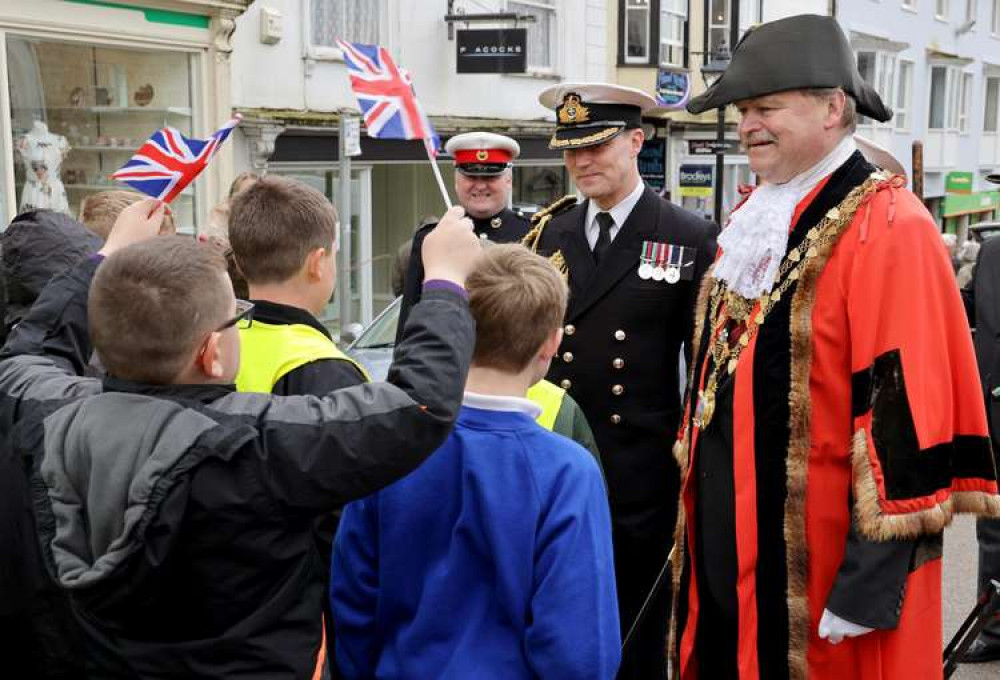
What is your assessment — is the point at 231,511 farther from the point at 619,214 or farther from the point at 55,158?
the point at 55,158

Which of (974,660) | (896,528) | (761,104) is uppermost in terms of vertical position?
(761,104)

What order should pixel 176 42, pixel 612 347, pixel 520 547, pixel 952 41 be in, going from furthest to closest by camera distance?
pixel 952 41 → pixel 176 42 → pixel 612 347 → pixel 520 547

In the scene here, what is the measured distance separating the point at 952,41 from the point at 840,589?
32.3 metres

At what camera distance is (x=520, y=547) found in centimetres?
213

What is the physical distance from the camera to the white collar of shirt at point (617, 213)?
145 inches

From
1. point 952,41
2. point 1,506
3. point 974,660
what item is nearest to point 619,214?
point 1,506

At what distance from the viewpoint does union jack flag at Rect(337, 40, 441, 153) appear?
3877 millimetres

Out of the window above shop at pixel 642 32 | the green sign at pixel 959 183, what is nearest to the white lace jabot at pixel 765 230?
the window above shop at pixel 642 32

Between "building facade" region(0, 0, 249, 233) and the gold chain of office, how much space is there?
749cm

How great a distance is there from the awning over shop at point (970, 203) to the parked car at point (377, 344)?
2621cm

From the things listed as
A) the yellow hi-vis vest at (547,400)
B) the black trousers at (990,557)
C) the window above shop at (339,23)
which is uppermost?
the window above shop at (339,23)

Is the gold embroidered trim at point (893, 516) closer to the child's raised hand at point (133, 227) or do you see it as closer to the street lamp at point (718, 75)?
the child's raised hand at point (133, 227)

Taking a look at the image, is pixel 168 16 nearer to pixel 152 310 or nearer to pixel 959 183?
pixel 152 310

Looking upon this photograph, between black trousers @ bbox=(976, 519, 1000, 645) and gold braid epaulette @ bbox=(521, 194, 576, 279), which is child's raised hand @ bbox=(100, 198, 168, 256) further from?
black trousers @ bbox=(976, 519, 1000, 645)
